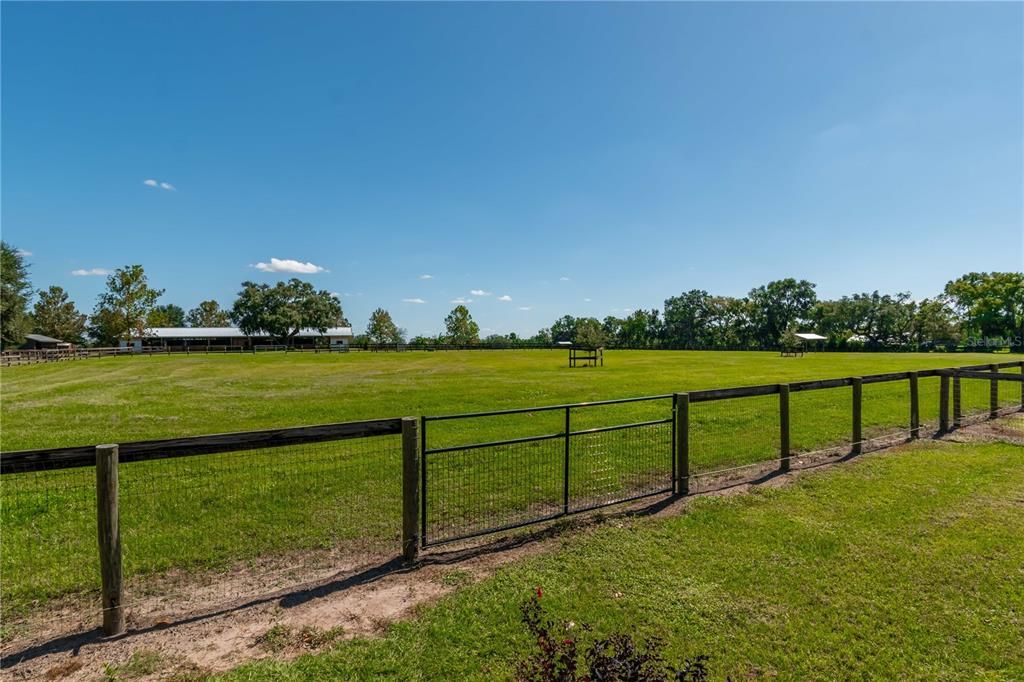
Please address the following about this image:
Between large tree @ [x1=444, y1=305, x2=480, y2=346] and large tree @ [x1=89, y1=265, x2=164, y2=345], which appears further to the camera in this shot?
large tree @ [x1=444, y1=305, x2=480, y2=346]

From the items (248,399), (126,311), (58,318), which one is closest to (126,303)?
(126,311)

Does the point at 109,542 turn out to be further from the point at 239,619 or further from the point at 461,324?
the point at 461,324

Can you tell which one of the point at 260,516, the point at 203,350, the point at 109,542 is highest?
the point at 203,350

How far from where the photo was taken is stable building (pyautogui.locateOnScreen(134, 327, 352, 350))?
76206mm

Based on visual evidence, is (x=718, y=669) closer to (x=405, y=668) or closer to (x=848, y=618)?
(x=848, y=618)

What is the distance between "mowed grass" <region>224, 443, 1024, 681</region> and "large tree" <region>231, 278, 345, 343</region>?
80.8 m

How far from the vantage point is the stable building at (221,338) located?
76.2m

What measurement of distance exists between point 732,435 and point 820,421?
2.81 meters

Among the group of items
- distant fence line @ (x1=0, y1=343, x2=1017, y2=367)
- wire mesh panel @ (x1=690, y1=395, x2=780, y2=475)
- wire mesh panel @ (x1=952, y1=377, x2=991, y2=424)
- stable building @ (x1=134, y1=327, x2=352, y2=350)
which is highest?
stable building @ (x1=134, y1=327, x2=352, y2=350)

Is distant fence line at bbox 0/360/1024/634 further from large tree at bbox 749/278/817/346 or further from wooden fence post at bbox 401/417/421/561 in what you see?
large tree at bbox 749/278/817/346

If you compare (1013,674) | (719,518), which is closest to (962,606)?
(1013,674)

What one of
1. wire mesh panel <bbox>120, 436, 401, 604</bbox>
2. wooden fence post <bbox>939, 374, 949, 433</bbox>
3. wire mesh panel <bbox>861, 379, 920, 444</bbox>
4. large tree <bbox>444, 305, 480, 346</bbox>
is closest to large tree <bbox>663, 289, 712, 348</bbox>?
large tree <bbox>444, 305, 480, 346</bbox>

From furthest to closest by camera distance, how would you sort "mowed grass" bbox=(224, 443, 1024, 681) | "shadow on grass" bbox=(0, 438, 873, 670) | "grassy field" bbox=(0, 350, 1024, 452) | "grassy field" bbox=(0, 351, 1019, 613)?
"grassy field" bbox=(0, 350, 1024, 452), "grassy field" bbox=(0, 351, 1019, 613), "shadow on grass" bbox=(0, 438, 873, 670), "mowed grass" bbox=(224, 443, 1024, 681)

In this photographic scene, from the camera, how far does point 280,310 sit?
252 feet
